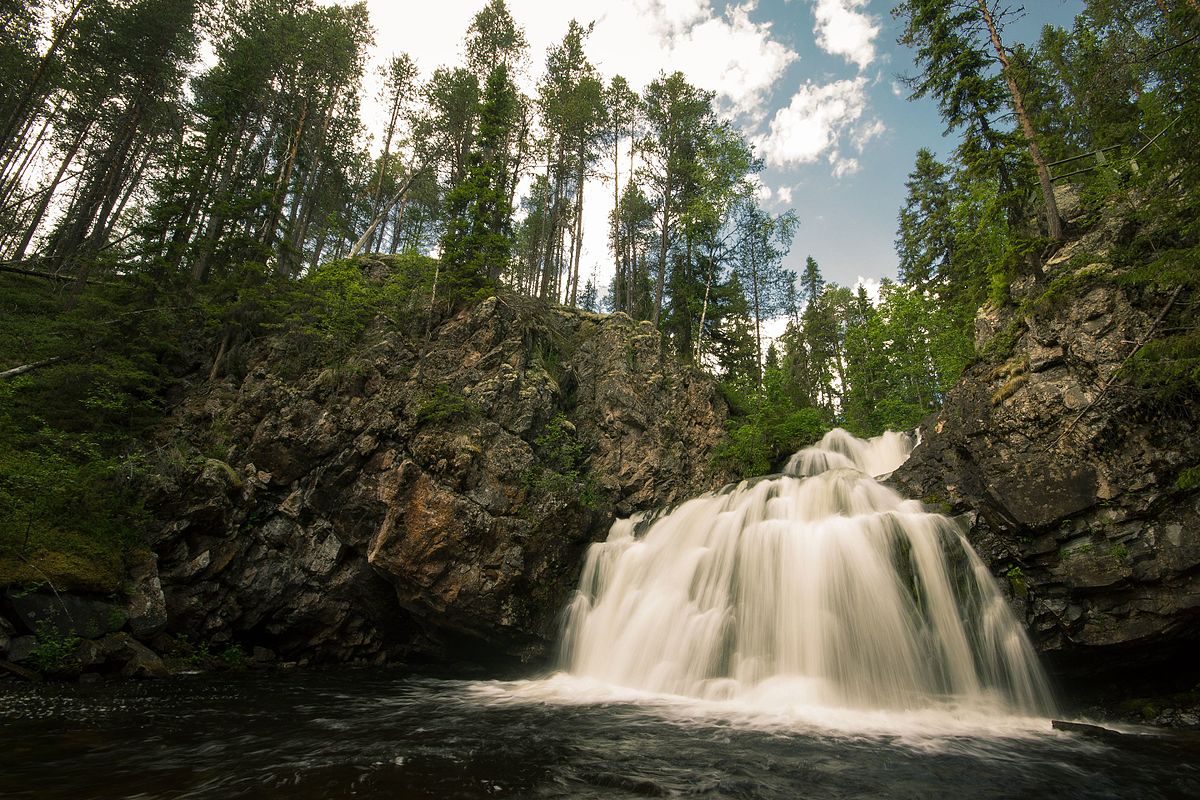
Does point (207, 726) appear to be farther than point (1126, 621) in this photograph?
No

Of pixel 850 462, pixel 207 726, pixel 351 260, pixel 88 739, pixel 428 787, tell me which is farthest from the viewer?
pixel 351 260

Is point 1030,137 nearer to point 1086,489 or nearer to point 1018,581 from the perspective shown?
point 1086,489

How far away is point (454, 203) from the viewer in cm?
1828

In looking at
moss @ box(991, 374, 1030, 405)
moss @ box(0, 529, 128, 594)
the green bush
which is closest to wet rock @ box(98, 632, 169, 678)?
moss @ box(0, 529, 128, 594)

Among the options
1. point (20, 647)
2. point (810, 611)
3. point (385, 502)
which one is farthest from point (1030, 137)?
point (20, 647)

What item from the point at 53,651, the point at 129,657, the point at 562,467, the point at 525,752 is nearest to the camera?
the point at 525,752

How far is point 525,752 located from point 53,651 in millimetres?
8479

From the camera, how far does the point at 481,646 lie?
508 inches

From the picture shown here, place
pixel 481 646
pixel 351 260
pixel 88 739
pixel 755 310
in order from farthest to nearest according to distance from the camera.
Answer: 1. pixel 755 310
2. pixel 351 260
3. pixel 481 646
4. pixel 88 739

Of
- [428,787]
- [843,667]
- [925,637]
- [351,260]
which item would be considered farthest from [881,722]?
[351,260]

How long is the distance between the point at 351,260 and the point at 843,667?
63.4 feet

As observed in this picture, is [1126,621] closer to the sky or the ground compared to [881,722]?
closer to the sky

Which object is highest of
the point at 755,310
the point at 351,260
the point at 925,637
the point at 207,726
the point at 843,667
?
the point at 755,310

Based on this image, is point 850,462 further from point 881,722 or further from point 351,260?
point 351,260
